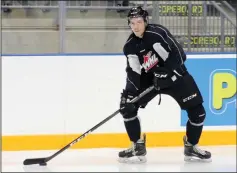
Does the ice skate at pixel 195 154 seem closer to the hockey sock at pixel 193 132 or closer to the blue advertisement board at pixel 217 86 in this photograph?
the hockey sock at pixel 193 132

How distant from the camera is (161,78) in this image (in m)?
2.85

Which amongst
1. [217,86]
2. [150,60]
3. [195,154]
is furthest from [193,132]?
[217,86]

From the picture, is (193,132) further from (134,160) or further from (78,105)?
(78,105)

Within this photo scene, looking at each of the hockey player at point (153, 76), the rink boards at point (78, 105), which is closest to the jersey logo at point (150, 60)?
the hockey player at point (153, 76)

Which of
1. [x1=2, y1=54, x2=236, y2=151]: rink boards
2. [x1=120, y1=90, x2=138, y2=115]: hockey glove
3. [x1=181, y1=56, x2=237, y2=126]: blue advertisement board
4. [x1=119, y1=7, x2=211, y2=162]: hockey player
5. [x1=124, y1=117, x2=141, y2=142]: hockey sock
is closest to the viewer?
[x1=119, y1=7, x2=211, y2=162]: hockey player

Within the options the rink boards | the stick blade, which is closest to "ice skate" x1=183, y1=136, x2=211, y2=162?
the rink boards

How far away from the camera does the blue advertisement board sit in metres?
3.81

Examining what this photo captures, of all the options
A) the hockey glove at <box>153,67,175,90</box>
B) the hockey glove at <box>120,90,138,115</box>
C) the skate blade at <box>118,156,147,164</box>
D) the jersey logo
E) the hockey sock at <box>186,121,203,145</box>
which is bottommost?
the skate blade at <box>118,156,147,164</box>

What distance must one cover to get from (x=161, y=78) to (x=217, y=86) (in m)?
1.11

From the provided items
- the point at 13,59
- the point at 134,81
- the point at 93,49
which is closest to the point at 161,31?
the point at 134,81

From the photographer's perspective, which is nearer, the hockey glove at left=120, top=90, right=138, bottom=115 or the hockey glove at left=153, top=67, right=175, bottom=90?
the hockey glove at left=153, top=67, right=175, bottom=90

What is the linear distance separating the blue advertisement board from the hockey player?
733mm

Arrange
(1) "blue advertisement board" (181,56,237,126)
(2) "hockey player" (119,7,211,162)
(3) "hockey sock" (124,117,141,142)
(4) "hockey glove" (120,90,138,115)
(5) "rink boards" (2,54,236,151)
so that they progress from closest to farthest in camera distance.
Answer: (2) "hockey player" (119,7,211,162) → (4) "hockey glove" (120,90,138,115) → (3) "hockey sock" (124,117,141,142) → (5) "rink boards" (2,54,236,151) → (1) "blue advertisement board" (181,56,237,126)

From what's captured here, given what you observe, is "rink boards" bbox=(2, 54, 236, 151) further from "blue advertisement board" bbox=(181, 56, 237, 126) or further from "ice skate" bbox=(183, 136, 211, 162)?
"ice skate" bbox=(183, 136, 211, 162)
